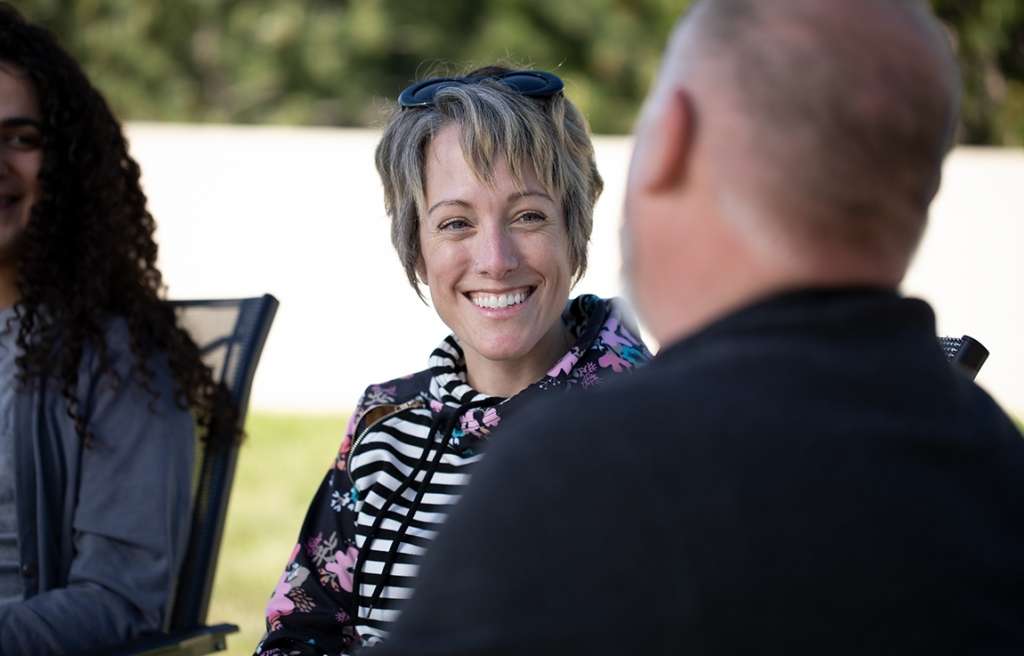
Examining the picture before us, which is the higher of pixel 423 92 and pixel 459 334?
pixel 423 92

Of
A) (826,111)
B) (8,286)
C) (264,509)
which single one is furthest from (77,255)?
(264,509)

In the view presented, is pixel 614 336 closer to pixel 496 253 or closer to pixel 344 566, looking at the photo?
pixel 496 253

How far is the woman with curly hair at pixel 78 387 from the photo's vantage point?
2252mm

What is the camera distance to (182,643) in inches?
89.6

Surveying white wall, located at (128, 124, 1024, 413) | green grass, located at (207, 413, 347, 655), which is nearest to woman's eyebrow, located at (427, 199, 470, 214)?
green grass, located at (207, 413, 347, 655)

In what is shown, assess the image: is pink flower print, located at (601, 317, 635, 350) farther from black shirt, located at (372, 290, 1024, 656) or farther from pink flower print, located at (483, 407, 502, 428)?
black shirt, located at (372, 290, 1024, 656)

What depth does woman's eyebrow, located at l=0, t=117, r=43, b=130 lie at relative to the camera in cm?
236

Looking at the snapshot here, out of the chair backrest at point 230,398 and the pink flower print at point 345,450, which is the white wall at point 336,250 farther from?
the pink flower print at point 345,450

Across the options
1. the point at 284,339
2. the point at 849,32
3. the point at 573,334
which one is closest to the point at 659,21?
the point at 284,339

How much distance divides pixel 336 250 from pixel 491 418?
762cm

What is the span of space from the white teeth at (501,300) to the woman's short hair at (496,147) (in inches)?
5.8

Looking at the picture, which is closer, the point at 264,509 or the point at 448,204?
the point at 448,204

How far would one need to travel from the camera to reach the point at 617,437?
3.13 feet

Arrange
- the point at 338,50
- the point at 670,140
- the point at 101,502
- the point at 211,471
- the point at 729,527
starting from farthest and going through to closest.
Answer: the point at 338,50, the point at 211,471, the point at 101,502, the point at 670,140, the point at 729,527
